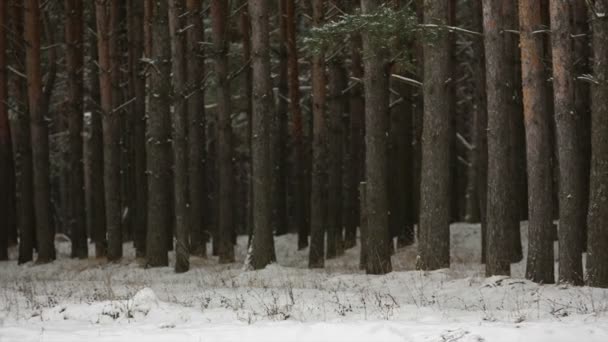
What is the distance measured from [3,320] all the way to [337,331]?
14.8 ft

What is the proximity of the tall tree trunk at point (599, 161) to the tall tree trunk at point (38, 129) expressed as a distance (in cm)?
1448

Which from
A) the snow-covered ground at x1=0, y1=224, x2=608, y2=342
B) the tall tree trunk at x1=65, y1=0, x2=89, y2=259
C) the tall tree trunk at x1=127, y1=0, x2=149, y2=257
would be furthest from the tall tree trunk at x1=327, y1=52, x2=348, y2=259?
the tall tree trunk at x1=65, y1=0, x2=89, y2=259

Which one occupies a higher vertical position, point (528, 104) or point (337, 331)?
point (528, 104)

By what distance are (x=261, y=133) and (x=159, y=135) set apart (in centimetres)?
301

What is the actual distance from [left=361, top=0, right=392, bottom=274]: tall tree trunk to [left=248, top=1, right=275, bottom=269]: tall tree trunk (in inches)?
91.6

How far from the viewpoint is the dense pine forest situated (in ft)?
39.4

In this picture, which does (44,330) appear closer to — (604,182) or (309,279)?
(309,279)

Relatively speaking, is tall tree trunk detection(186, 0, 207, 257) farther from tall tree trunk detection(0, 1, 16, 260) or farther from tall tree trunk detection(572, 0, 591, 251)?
tall tree trunk detection(572, 0, 591, 251)

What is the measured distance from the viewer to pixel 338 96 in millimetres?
21547

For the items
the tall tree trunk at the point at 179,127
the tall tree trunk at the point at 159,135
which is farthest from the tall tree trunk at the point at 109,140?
the tall tree trunk at the point at 179,127

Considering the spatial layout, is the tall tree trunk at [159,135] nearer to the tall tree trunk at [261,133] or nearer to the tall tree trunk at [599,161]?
the tall tree trunk at [261,133]

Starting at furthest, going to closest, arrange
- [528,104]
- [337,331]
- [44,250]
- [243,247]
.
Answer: [243,247] < [44,250] < [528,104] < [337,331]

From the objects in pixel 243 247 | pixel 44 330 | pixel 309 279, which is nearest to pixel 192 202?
pixel 243 247

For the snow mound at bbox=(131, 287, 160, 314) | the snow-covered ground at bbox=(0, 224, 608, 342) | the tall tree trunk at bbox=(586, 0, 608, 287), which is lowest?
the snow-covered ground at bbox=(0, 224, 608, 342)
